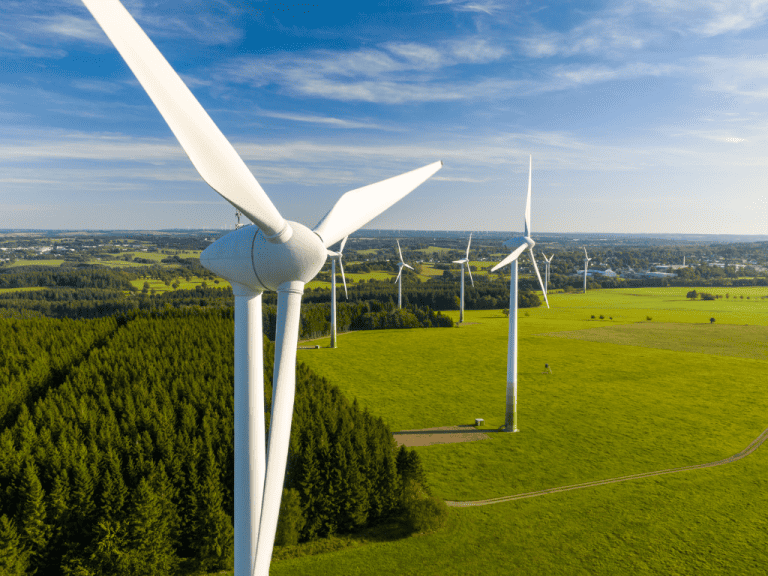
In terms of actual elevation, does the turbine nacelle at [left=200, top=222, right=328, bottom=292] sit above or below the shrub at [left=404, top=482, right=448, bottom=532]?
above

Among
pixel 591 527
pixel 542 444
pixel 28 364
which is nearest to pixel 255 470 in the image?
pixel 591 527

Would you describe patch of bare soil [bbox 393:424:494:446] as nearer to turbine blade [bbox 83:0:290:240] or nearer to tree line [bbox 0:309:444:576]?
tree line [bbox 0:309:444:576]

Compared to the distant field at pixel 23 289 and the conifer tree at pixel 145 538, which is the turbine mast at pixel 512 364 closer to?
the conifer tree at pixel 145 538

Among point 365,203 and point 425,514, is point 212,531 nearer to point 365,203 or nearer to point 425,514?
point 425,514

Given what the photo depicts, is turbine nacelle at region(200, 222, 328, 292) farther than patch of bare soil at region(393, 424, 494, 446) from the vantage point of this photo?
No

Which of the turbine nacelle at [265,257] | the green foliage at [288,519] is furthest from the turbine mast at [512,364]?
the turbine nacelle at [265,257]

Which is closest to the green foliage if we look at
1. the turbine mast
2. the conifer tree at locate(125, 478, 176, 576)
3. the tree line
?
the tree line
